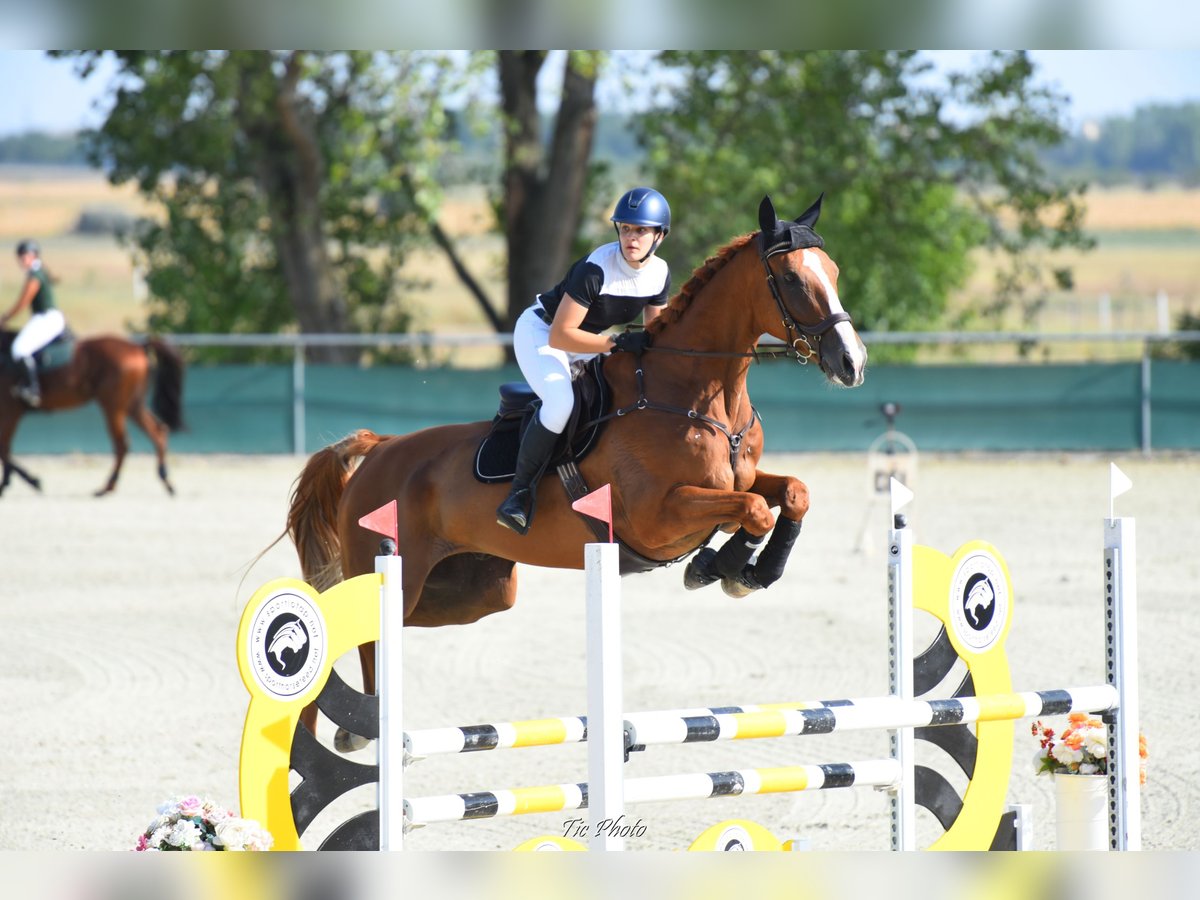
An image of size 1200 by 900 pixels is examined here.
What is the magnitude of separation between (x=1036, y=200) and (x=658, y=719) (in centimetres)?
1764

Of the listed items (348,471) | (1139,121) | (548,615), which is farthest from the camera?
(1139,121)

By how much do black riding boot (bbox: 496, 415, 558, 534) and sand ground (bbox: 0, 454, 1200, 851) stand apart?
45.9 inches

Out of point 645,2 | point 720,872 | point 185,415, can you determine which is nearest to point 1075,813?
point 720,872

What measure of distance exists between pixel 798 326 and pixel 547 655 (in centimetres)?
415

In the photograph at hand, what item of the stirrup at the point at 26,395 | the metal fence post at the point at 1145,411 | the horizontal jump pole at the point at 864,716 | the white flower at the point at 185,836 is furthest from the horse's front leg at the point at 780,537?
the metal fence post at the point at 1145,411

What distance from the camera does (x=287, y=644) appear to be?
3.88 m

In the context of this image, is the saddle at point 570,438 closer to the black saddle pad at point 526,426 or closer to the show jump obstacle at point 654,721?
the black saddle pad at point 526,426

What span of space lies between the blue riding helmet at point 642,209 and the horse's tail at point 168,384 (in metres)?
12.2

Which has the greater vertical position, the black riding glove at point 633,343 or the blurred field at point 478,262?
the blurred field at point 478,262

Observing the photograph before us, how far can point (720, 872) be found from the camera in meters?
3.88

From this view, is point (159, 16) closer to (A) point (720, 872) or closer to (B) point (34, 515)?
(A) point (720, 872)

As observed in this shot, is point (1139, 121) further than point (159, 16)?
Yes

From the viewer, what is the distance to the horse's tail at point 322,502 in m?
5.83

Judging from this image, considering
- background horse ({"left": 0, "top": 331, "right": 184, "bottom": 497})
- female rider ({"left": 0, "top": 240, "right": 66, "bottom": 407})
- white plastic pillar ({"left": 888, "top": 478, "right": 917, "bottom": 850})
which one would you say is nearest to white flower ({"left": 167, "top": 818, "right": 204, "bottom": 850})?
white plastic pillar ({"left": 888, "top": 478, "right": 917, "bottom": 850})
